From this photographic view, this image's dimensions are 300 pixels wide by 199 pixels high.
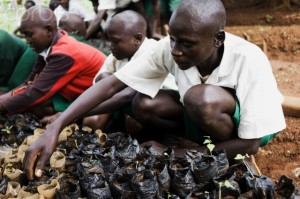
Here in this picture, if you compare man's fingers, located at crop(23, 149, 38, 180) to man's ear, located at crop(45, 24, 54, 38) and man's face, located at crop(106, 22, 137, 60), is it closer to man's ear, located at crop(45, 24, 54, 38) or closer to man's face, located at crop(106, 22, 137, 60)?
man's face, located at crop(106, 22, 137, 60)

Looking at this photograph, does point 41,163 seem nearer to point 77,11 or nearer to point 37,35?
point 37,35

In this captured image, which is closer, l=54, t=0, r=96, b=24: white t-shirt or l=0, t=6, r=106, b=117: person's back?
l=0, t=6, r=106, b=117: person's back

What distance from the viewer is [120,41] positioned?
2.91m

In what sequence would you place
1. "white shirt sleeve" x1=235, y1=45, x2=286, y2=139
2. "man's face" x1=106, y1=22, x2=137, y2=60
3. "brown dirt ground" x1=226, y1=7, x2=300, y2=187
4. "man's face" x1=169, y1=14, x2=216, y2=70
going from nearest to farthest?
"man's face" x1=169, y1=14, x2=216, y2=70, "white shirt sleeve" x1=235, y1=45, x2=286, y2=139, "brown dirt ground" x1=226, y1=7, x2=300, y2=187, "man's face" x1=106, y1=22, x2=137, y2=60

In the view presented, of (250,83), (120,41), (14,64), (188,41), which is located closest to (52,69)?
(120,41)

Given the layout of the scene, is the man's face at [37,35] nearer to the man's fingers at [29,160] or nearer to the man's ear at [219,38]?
the man's fingers at [29,160]

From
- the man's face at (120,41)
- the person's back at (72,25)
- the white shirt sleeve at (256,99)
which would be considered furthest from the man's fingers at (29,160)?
the person's back at (72,25)

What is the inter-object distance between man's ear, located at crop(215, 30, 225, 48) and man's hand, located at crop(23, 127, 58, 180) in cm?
96

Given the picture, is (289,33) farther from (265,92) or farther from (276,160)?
(265,92)

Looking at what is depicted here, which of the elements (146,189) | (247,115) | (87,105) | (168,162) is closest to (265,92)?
(247,115)

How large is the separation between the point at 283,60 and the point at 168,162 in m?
3.28

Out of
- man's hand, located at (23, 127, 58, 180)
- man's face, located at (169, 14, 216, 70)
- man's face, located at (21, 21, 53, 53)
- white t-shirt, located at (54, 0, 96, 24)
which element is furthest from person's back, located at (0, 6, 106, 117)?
white t-shirt, located at (54, 0, 96, 24)

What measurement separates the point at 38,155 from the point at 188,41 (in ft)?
3.03

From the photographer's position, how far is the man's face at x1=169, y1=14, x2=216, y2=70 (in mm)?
1911
